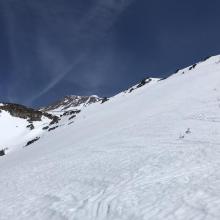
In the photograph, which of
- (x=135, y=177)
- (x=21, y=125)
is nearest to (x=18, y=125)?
(x=21, y=125)

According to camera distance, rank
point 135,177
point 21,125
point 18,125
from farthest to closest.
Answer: point 21,125 → point 18,125 → point 135,177

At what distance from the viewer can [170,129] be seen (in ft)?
64.8

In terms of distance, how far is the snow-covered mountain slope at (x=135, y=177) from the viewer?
397 inches

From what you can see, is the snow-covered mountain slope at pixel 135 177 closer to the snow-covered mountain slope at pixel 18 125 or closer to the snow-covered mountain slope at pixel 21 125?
the snow-covered mountain slope at pixel 21 125

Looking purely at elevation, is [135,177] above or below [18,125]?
below

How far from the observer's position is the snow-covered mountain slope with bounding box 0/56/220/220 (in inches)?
397

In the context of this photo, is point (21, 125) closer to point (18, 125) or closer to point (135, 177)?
point (18, 125)

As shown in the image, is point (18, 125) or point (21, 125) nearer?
point (18, 125)

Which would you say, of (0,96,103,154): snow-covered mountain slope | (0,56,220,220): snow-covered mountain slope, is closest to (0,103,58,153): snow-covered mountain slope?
(0,96,103,154): snow-covered mountain slope

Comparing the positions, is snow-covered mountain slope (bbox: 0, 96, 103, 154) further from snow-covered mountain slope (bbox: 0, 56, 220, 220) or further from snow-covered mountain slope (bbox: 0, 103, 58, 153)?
snow-covered mountain slope (bbox: 0, 56, 220, 220)

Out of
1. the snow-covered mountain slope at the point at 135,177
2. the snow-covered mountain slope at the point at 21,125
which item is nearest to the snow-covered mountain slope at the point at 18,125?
the snow-covered mountain slope at the point at 21,125

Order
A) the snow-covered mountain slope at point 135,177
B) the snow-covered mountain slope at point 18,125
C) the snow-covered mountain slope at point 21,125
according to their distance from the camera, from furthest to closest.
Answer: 1. the snow-covered mountain slope at point 18,125
2. the snow-covered mountain slope at point 21,125
3. the snow-covered mountain slope at point 135,177

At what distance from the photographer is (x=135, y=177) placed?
13.1 metres

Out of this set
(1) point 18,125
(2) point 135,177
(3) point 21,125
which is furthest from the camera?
(3) point 21,125
